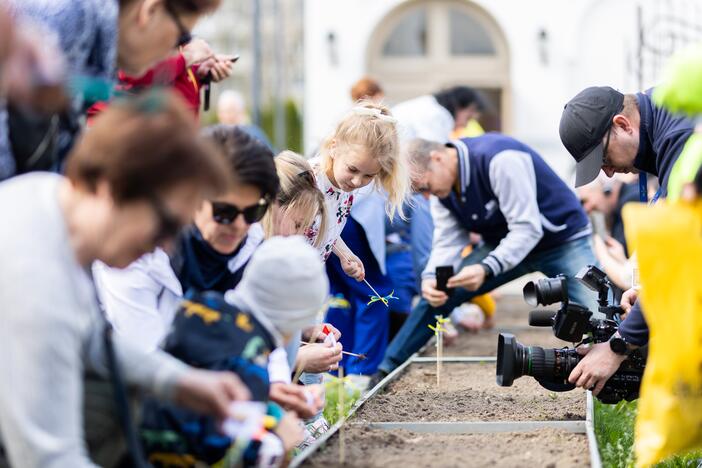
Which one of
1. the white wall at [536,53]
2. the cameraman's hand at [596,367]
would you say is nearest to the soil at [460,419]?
the cameraman's hand at [596,367]

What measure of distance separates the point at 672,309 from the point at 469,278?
13.1 feet

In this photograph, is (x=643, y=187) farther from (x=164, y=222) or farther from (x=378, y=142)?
(x=164, y=222)

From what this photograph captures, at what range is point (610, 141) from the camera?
5.21m

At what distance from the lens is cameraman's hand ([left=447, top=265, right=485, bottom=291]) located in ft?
23.9

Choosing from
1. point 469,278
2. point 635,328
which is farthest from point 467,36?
point 635,328

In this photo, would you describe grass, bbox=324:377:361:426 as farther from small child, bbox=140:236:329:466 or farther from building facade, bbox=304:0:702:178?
building facade, bbox=304:0:702:178

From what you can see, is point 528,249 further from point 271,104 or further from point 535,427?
point 271,104

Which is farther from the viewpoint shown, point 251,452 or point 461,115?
point 461,115

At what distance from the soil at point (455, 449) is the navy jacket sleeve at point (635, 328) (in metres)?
0.42

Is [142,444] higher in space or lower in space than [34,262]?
lower

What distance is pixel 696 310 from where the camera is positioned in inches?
129

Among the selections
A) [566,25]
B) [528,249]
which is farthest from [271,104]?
[528,249]

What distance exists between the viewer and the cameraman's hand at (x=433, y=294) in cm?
744

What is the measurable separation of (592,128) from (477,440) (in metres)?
1.50
